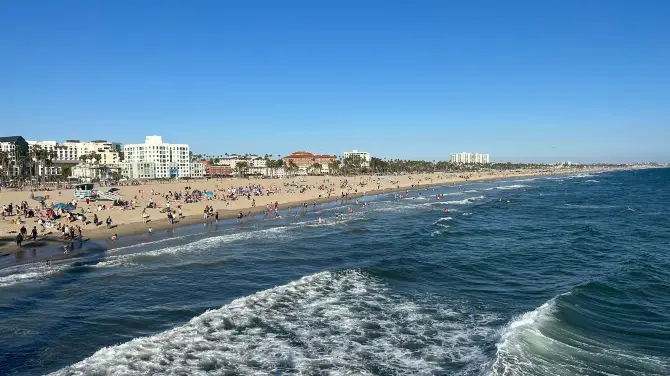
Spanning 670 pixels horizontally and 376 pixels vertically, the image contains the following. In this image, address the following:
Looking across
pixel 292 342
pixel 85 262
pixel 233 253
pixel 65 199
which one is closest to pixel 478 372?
pixel 292 342

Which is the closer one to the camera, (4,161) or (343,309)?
(343,309)

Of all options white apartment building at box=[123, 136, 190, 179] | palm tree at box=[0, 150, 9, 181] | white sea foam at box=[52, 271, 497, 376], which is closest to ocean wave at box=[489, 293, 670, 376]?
white sea foam at box=[52, 271, 497, 376]

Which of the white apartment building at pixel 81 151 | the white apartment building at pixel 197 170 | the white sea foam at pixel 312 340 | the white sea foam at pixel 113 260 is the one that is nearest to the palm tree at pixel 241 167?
the white apartment building at pixel 197 170

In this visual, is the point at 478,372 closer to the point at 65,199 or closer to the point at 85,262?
the point at 85,262

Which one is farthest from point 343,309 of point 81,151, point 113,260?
point 81,151

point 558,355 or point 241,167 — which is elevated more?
point 241,167

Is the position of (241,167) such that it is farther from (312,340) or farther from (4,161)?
(312,340)
